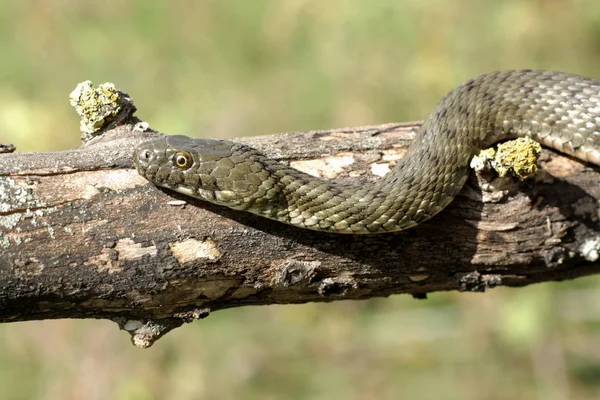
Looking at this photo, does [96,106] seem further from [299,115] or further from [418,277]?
[299,115]

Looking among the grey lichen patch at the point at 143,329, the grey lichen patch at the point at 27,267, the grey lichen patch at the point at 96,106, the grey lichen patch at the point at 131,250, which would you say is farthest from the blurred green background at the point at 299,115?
the grey lichen patch at the point at 27,267

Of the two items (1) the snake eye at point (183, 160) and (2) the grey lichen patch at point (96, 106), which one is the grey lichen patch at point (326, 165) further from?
(2) the grey lichen patch at point (96, 106)

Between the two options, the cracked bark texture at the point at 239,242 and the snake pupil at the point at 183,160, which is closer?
the cracked bark texture at the point at 239,242

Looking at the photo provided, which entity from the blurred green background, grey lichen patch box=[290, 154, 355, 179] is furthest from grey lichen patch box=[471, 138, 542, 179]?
the blurred green background

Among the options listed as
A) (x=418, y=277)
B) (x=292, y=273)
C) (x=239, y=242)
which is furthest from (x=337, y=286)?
(x=239, y=242)

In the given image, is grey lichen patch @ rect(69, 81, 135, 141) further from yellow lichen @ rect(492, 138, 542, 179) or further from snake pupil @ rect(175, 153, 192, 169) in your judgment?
yellow lichen @ rect(492, 138, 542, 179)
